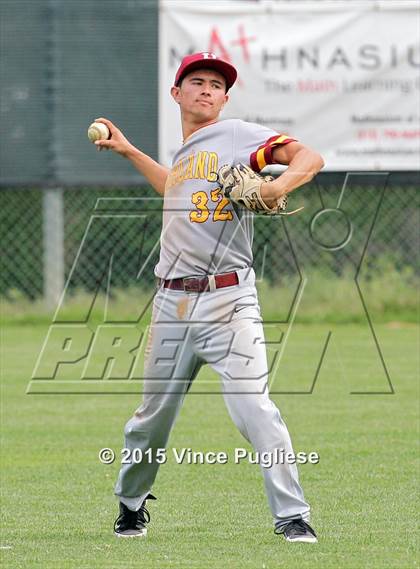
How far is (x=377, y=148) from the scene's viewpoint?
14008 mm

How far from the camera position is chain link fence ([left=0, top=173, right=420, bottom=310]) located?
14.3m

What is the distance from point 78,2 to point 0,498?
865 centimetres

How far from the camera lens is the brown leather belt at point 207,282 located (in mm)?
5465

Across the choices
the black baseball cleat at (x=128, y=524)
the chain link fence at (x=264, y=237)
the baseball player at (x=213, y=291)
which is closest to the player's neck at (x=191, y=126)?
the baseball player at (x=213, y=291)

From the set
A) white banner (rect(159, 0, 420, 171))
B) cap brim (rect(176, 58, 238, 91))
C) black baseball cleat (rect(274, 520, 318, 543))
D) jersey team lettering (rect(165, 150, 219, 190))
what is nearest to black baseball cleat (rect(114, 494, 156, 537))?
black baseball cleat (rect(274, 520, 318, 543))

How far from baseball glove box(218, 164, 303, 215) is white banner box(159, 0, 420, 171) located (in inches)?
345

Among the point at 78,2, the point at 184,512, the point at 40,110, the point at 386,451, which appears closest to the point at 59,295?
the point at 40,110

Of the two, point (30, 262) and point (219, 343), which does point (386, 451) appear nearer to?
point (219, 343)

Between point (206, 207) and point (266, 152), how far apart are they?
0.35 m

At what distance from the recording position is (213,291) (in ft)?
17.9

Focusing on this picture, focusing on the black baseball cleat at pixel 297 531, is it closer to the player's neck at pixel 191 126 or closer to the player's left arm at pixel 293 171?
the player's left arm at pixel 293 171

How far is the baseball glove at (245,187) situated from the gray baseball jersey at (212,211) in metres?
0.07

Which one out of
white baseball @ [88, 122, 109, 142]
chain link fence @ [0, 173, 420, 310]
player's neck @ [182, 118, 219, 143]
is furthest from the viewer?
chain link fence @ [0, 173, 420, 310]

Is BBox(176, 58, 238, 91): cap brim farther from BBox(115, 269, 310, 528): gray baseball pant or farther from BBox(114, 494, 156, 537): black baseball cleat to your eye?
BBox(114, 494, 156, 537): black baseball cleat
